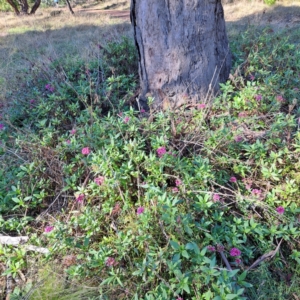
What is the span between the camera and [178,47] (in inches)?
111

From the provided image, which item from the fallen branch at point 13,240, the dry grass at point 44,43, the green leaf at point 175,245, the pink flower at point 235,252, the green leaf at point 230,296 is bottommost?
the pink flower at point 235,252

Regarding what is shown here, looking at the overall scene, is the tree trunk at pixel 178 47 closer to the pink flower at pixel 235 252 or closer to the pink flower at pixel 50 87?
the pink flower at pixel 50 87

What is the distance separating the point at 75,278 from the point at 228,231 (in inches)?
35.6

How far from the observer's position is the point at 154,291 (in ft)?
4.82

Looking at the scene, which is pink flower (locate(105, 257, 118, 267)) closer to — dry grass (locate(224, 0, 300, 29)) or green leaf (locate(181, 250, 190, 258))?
green leaf (locate(181, 250, 190, 258))

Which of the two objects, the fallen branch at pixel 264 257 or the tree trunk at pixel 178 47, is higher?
the tree trunk at pixel 178 47

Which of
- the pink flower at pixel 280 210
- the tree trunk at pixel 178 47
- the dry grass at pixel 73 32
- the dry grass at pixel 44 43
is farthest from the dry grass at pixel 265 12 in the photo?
the pink flower at pixel 280 210

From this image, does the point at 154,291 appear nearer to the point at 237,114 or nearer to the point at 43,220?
the point at 43,220

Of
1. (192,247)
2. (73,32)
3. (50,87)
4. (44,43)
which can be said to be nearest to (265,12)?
(73,32)

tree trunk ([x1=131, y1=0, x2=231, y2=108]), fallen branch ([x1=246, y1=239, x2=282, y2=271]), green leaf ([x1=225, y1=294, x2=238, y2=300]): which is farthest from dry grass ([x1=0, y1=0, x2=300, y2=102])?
green leaf ([x1=225, y1=294, x2=238, y2=300])

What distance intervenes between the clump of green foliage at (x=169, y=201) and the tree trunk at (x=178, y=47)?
272 mm

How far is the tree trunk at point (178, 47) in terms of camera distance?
2760 mm

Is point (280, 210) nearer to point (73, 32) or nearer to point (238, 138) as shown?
point (238, 138)

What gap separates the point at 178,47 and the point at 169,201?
69.9 inches
